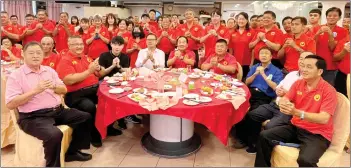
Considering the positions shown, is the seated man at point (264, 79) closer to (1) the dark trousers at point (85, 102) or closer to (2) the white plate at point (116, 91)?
(2) the white plate at point (116, 91)

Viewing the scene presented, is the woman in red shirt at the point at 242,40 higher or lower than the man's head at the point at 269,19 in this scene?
lower

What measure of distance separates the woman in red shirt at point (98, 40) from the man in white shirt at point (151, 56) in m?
1.03

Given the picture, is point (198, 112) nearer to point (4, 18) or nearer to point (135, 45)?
point (135, 45)

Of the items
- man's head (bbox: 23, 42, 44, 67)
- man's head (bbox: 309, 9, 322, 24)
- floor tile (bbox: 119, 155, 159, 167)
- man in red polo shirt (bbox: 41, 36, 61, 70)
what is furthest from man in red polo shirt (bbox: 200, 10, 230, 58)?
man's head (bbox: 23, 42, 44, 67)

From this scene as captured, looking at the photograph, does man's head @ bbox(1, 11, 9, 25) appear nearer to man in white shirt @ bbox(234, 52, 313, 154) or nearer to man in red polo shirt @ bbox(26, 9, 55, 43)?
man in red polo shirt @ bbox(26, 9, 55, 43)

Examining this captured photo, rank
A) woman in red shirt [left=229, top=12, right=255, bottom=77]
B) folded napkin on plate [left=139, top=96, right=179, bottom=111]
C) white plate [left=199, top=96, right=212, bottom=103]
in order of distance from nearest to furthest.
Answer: folded napkin on plate [left=139, top=96, right=179, bottom=111], white plate [left=199, top=96, right=212, bottom=103], woman in red shirt [left=229, top=12, right=255, bottom=77]

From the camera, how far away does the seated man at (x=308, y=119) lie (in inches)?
74.2

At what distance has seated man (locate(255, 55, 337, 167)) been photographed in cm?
188

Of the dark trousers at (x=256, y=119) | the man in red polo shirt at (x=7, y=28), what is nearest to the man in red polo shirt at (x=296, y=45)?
the dark trousers at (x=256, y=119)

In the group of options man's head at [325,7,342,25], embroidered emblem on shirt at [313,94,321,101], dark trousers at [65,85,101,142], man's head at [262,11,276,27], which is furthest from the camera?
man's head at [262,11,276,27]

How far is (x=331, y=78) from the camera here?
3.59 meters

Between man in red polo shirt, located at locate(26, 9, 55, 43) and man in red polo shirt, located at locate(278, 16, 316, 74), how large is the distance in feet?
12.6

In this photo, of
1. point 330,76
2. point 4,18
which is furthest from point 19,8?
point 330,76

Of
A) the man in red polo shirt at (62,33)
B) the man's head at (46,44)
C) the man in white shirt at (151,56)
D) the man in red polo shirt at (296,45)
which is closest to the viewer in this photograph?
the man's head at (46,44)
